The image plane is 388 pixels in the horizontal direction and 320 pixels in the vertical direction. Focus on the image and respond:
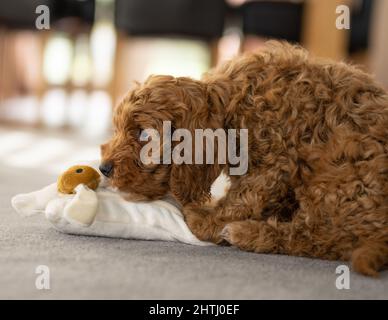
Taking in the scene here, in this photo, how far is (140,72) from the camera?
780 centimetres

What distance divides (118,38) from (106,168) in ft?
13.5

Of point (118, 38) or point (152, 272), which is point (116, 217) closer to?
point (152, 272)

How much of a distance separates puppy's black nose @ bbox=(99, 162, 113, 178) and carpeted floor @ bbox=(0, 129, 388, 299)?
0.22 metres

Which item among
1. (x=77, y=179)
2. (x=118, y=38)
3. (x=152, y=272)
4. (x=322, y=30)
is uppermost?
(x=322, y=30)

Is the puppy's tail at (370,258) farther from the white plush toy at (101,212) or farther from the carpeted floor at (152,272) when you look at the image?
the white plush toy at (101,212)

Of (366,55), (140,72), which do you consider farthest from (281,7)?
(140,72)

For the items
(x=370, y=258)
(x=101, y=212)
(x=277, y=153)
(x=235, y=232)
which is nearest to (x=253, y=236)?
(x=235, y=232)

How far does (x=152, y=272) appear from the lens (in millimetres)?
1758

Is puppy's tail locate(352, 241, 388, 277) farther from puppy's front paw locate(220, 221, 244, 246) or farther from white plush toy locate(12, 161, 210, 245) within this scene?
white plush toy locate(12, 161, 210, 245)

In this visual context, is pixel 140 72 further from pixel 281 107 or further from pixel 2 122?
pixel 281 107

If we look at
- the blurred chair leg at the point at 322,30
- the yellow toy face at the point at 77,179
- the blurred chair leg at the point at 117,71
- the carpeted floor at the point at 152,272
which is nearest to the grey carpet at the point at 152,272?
the carpeted floor at the point at 152,272

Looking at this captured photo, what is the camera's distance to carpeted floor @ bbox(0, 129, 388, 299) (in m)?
1.60

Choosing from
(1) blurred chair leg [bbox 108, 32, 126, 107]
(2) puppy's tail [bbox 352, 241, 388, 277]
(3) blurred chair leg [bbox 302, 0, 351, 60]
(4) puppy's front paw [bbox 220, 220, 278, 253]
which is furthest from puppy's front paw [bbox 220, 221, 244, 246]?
(1) blurred chair leg [bbox 108, 32, 126, 107]
